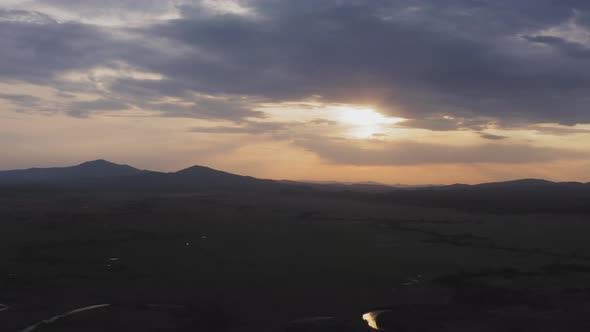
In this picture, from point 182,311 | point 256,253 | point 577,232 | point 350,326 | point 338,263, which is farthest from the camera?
point 577,232

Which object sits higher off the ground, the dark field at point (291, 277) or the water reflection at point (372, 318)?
the dark field at point (291, 277)

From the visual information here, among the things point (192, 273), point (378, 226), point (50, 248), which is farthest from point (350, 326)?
point (378, 226)

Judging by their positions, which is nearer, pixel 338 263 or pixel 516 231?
pixel 338 263

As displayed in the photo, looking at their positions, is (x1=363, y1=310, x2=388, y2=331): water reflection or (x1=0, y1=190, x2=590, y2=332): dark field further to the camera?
(x1=0, y1=190, x2=590, y2=332): dark field

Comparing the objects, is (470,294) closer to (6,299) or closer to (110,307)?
(110,307)

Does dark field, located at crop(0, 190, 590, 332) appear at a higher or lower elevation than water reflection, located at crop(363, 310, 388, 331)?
higher

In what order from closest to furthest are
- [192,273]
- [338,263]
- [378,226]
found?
[192,273]
[338,263]
[378,226]

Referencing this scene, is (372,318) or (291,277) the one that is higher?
(291,277)

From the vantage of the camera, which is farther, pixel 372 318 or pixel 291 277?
pixel 291 277
